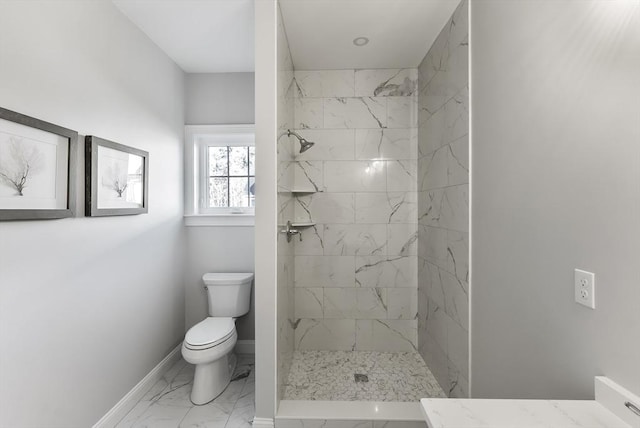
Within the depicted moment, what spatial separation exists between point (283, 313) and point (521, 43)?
1.88 metres

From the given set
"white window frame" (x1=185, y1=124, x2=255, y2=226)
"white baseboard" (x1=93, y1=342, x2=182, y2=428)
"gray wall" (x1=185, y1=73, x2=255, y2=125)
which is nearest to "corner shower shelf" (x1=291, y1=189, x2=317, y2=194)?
"white window frame" (x1=185, y1=124, x2=255, y2=226)

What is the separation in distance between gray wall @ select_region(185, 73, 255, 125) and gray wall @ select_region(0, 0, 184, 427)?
0.31 meters

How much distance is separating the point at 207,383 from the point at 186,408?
177 mm

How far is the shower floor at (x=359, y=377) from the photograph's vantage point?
2.06m

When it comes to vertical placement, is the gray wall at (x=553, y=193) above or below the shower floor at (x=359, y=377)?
above

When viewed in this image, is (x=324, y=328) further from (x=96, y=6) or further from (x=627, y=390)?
(x=96, y=6)

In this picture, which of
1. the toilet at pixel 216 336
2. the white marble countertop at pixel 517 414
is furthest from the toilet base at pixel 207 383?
the white marble countertop at pixel 517 414

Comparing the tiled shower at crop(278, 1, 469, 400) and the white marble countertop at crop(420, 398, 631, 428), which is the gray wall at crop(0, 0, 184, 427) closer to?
the tiled shower at crop(278, 1, 469, 400)

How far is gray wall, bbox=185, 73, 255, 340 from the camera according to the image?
2.79 metres

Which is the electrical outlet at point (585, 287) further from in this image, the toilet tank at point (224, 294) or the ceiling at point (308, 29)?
the toilet tank at point (224, 294)

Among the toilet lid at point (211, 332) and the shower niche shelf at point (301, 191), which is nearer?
the toilet lid at point (211, 332)

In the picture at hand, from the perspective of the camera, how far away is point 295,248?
2.73 metres

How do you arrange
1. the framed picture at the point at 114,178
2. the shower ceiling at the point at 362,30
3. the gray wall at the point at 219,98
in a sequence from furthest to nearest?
the gray wall at the point at 219,98, the shower ceiling at the point at 362,30, the framed picture at the point at 114,178

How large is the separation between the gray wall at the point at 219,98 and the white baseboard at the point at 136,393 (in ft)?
6.52
